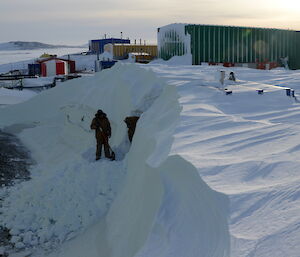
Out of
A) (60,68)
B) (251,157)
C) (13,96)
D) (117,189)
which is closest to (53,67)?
(60,68)

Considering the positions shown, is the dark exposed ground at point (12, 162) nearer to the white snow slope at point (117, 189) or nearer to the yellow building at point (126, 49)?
the white snow slope at point (117, 189)

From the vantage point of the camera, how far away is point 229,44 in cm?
2208

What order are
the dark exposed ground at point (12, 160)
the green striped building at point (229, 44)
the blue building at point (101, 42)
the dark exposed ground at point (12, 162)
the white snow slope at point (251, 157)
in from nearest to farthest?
the white snow slope at point (251, 157) → the dark exposed ground at point (12, 162) → the dark exposed ground at point (12, 160) → the green striped building at point (229, 44) → the blue building at point (101, 42)

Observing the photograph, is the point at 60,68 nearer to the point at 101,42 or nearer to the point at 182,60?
the point at 182,60

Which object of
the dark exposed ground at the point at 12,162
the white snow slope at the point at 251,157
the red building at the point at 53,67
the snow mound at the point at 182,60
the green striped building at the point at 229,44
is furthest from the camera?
the red building at the point at 53,67

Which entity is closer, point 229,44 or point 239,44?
point 229,44

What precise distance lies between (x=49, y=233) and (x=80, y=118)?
7.24 m

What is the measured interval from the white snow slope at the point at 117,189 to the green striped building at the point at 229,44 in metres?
7.18

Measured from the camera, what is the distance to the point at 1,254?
6441 millimetres

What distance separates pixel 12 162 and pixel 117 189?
4.36 m

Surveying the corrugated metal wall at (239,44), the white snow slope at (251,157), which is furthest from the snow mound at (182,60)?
the white snow slope at (251,157)

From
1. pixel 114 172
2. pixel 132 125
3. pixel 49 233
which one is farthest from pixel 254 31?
pixel 49 233

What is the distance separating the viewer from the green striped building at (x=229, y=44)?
21.1m

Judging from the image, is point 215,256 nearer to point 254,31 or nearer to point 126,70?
point 126,70
